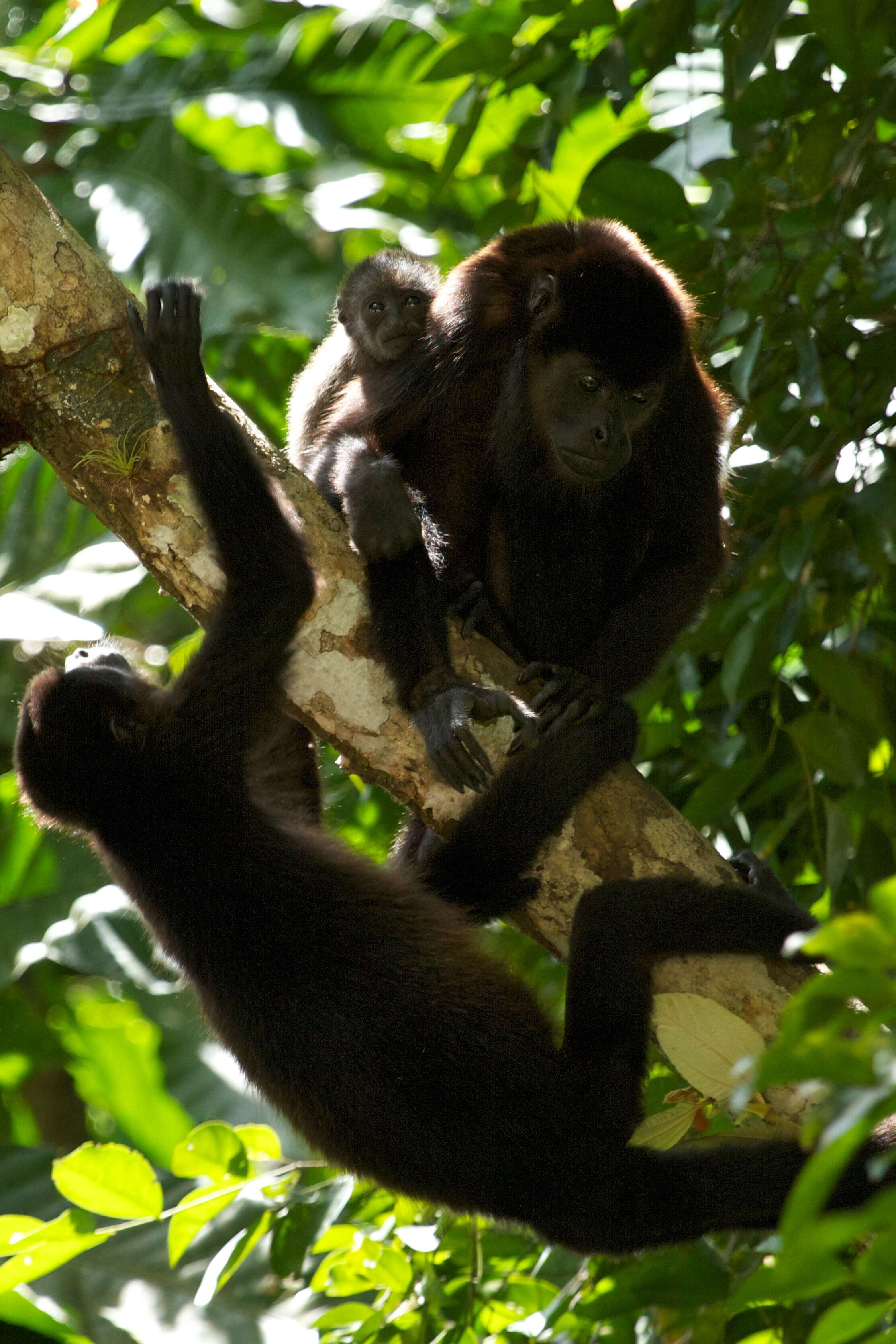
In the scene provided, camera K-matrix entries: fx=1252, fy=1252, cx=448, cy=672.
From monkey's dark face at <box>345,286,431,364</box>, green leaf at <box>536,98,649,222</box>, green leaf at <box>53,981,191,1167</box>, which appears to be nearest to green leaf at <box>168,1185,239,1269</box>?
monkey's dark face at <box>345,286,431,364</box>

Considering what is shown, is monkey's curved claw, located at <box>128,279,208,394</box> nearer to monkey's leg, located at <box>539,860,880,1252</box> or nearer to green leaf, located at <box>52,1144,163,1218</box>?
monkey's leg, located at <box>539,860,880,1252</box>

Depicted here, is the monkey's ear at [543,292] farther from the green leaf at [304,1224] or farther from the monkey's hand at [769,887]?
the green leaf at [304,1224]

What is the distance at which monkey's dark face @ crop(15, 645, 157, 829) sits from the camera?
2346mm

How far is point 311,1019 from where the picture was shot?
83.3 inches

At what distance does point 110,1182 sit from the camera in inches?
81.6

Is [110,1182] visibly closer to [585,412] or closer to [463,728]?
[463,728]

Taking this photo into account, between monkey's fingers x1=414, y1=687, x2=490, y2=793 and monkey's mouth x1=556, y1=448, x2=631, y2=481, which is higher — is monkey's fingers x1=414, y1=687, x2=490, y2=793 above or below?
below

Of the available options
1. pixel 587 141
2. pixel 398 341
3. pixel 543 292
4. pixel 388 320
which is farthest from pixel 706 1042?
pixel 587 141

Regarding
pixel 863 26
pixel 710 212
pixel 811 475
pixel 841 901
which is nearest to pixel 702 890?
pixel 841 901

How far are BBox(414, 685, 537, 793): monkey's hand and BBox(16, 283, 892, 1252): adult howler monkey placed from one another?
0.15 ft

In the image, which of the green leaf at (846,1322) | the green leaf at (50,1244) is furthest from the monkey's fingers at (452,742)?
the green leaf at (846,1322)

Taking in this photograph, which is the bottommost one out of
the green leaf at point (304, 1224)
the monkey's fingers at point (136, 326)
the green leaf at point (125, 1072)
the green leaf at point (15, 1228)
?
the green leaf at point (125, 1072)

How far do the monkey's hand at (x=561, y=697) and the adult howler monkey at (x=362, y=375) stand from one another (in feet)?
1.18

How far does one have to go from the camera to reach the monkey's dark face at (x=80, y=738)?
7.70 feet
